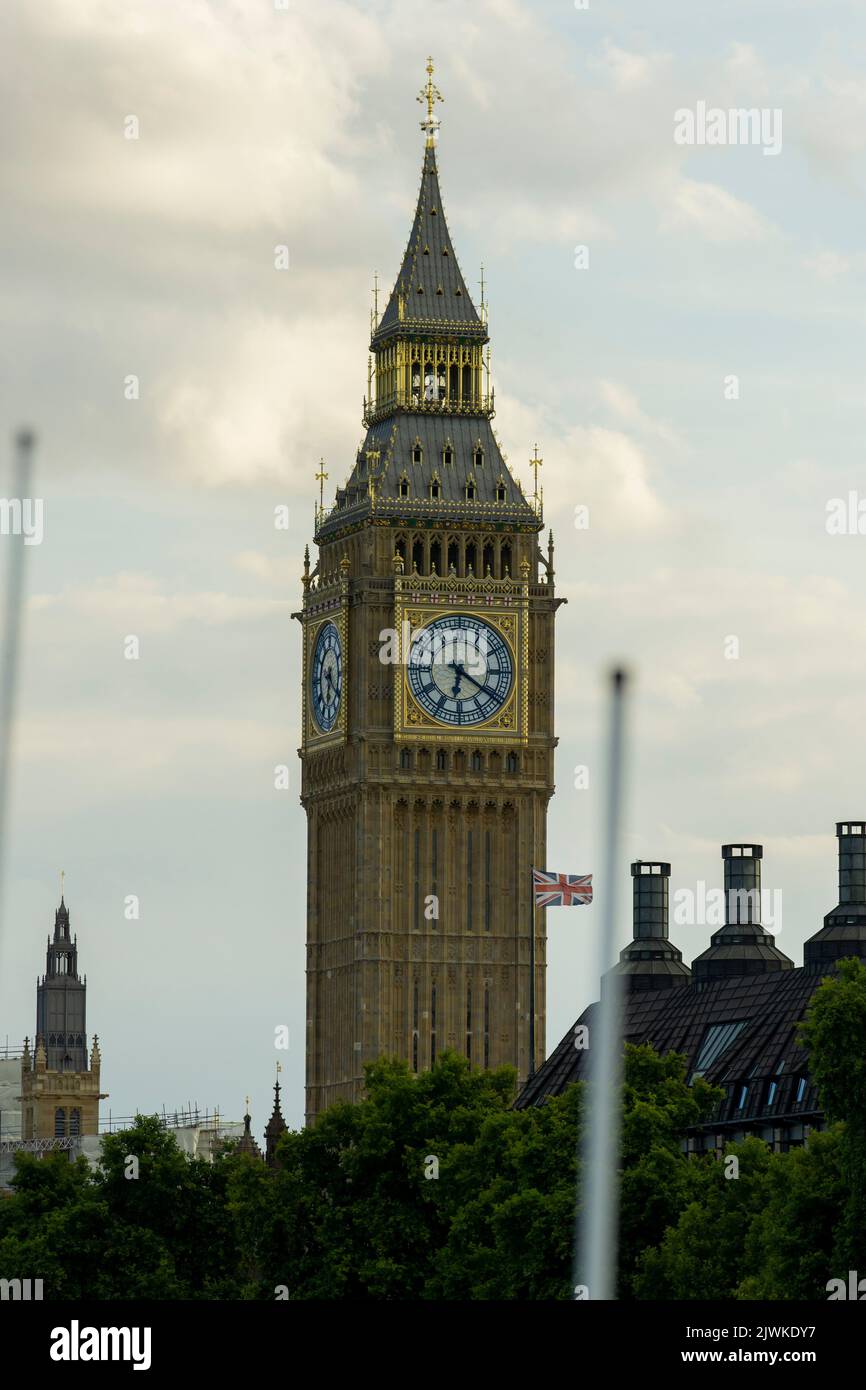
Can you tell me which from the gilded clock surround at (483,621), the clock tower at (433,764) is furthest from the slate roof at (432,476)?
the gilded clock surround at (483,621)

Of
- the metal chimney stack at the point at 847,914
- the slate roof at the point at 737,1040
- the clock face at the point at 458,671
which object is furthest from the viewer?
the clock face at the point at 458,671

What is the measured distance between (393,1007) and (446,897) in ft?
16.5

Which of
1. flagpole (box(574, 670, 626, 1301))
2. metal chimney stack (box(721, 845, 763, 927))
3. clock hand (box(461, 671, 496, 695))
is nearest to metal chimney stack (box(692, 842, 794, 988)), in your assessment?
metal chimney stack (box(721, 845, 763, 927))

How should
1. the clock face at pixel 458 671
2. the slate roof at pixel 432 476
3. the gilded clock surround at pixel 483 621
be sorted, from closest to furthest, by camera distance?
the gilded clock surround at pixel 483 621, the clock face at pixel 458 671, the slate roof at pixel 432 476

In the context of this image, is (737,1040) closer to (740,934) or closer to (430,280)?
(740,934)

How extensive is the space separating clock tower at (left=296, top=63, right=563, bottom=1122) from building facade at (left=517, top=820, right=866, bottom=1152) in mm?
5937

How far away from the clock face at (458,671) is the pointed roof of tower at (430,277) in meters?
13.6

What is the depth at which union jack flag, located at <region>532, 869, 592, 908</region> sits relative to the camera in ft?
487

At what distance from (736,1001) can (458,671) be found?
29.2 m

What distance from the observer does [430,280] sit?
182 metres

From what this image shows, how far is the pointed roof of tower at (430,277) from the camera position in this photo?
181000 mm

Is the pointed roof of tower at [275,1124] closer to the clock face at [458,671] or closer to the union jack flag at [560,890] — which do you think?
the clock face at [458,671]

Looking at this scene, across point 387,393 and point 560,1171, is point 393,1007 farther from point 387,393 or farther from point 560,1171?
point 560,1171

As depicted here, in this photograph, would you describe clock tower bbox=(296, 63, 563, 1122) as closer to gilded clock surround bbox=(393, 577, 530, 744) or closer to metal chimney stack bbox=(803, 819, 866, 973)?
gilded clock surround bbox=(393, 577, 530, 744)
